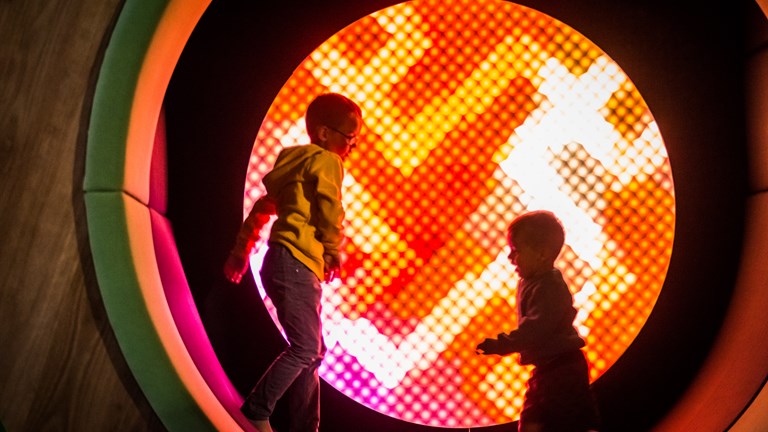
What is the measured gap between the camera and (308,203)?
1.12 meters

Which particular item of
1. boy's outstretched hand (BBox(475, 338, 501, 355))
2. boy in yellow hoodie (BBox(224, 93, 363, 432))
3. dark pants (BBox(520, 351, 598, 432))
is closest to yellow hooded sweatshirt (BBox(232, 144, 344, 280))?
boy in yellow hoodie (BBox(224, 93, 363, 432))

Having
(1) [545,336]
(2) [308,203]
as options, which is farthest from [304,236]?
(1) [545,336]

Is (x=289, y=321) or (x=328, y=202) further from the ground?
(x=328, y=202)

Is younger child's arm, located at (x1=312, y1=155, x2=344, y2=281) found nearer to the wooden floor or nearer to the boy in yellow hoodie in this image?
the boy in yellow hoodie

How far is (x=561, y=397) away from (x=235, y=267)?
0.57 meters

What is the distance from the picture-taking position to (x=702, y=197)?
1.22 m

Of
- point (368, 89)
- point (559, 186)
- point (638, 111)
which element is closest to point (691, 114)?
point (638, 111)

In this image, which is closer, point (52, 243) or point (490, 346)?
point (52, 243)

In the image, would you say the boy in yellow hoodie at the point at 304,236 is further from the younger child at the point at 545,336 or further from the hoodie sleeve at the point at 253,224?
the younger child at the point at 545,336

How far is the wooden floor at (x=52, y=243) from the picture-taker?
864 millimetres

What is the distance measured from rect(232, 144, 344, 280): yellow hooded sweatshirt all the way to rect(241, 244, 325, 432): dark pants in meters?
0.02

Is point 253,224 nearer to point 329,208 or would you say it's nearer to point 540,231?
point 329,208

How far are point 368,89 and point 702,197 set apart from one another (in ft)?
1.99

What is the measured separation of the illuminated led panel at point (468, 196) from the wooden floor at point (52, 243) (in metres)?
0.35
